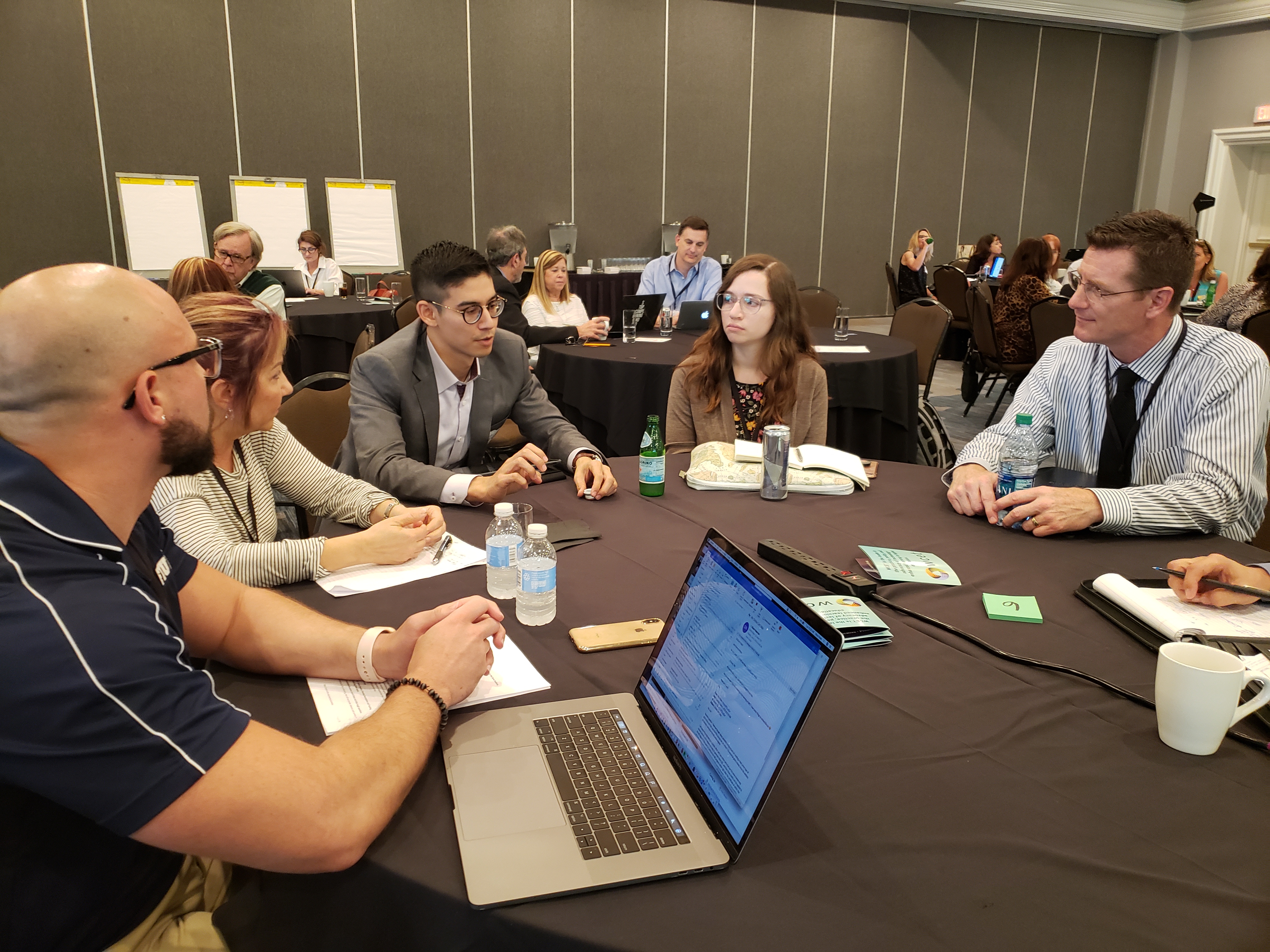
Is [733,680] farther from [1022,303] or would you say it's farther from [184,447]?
[1022,303]

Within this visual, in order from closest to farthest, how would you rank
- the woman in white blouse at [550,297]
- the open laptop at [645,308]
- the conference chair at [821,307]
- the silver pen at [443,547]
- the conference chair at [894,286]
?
the silver pen at [443,547] < the open laptop at [645,308] < the woman in white blouse at [550,297] < the conference chair at [821,307] < the conference chair at [894,286]

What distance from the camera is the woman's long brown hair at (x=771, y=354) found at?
2820 millimetres

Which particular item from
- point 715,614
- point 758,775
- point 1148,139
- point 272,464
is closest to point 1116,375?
point 715,614

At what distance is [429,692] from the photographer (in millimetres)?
1102

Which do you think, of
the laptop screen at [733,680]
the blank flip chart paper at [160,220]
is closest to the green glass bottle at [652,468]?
the laptop screen at [733,680]

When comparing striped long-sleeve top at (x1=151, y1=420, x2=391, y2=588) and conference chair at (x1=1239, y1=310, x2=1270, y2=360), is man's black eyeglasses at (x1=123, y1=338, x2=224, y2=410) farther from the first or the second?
conference chair at (x1=1239, y1=310, x2=1270, y2=360)

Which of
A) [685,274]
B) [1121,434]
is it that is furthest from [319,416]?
[685,274]

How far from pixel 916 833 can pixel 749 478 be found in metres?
1.29

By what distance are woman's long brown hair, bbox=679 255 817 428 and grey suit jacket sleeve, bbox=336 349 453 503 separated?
0.95 m

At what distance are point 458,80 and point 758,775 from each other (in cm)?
915

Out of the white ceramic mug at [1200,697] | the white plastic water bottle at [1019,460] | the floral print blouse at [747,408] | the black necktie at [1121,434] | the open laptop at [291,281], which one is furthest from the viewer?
the open laptop at [291,281]

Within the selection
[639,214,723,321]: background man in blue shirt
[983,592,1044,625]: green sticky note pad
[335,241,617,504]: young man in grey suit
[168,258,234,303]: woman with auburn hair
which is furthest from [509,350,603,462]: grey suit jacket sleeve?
[639,214,723,321]: background man in blue shirt

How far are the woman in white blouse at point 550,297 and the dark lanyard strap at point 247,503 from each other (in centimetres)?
369

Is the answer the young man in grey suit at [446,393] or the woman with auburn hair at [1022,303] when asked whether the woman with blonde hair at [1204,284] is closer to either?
the woman with auburn hair at [1022,303]
